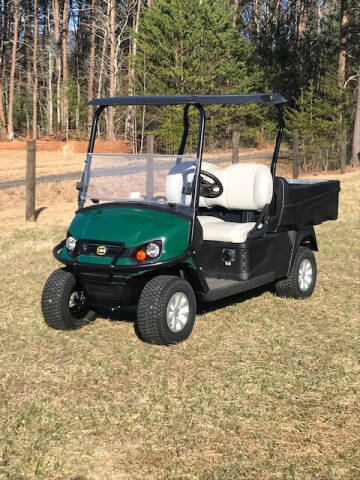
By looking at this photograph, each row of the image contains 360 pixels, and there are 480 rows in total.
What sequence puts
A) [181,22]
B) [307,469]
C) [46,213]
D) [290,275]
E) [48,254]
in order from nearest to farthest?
[307,469] → [290,275] → [48,254] → [46,213] → [181,22]

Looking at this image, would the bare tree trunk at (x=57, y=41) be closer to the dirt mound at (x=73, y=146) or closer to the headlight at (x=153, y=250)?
the dirt mound at (x=73, y=146)

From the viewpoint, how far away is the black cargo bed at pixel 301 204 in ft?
19.3

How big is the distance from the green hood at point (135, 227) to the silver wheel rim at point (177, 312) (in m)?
0.34

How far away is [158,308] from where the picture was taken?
469cm

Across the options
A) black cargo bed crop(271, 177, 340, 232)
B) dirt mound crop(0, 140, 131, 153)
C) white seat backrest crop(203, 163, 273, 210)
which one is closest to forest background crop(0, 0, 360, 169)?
dirt mound crop(0, 140, 131, 153)

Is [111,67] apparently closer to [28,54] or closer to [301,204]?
[28,54]

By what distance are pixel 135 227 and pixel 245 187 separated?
154 cm

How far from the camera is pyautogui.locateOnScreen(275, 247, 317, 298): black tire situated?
625 cm

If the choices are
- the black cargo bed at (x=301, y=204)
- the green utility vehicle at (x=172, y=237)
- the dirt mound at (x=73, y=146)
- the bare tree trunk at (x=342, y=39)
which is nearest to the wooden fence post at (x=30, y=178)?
the green utility vehicle at (x=172, y=237)

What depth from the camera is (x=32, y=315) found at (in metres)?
5.77

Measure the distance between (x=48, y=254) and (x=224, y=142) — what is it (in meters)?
18.1

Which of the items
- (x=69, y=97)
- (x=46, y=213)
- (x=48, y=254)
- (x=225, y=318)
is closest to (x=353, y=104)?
(x=69, y=97)

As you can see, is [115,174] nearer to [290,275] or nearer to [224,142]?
[290,275]

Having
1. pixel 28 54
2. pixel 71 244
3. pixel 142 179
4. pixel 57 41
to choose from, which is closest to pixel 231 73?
pixel 57 41
